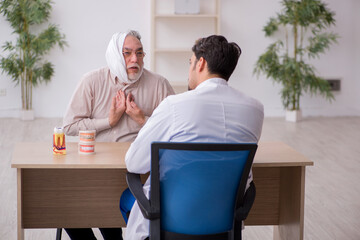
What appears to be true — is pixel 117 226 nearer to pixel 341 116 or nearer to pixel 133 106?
pixel 133 106

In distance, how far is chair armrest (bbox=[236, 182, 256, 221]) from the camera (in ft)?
7.11

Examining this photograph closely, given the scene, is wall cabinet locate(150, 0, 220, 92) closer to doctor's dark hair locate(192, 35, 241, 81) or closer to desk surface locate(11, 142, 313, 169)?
desk surface locate(11, 142, 313, 169)

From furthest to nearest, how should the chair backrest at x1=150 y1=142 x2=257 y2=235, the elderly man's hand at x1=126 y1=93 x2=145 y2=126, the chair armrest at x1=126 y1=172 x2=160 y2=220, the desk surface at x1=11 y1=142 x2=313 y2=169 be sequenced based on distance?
the elderly man's hand at x1=126 y1=93 x2=145 y2=126, the desk surface at x1=11 y1=142 x2=313 y2=169, the chair armrest at x1=126 y1=172 x2=160 y2=220, the chair backrest at x1=150 y1=142 x2=257 y2=235

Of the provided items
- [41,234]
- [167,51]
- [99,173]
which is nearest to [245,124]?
[99,173]

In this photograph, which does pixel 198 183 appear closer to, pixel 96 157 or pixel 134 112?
pixel 96 157

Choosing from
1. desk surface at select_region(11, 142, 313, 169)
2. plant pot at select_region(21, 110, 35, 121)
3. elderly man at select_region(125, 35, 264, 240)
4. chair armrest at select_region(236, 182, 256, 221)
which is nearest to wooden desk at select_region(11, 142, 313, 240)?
desk surface at select_region(11, 142, 313, 169)

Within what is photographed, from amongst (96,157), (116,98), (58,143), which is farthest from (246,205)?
(116,98)

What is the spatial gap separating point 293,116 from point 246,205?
5822mm

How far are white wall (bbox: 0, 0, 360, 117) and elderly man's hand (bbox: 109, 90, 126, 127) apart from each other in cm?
495

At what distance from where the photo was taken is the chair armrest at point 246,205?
7.11ft

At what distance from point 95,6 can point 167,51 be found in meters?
1.24

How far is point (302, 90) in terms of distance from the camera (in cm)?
830

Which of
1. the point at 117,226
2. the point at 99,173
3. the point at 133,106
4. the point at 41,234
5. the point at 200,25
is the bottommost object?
the point at 41,234

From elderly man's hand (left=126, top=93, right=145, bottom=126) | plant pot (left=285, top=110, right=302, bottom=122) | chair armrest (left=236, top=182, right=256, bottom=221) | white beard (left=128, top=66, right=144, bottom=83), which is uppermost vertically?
white beard (left=128, top=66, right=144, bottom=83)
